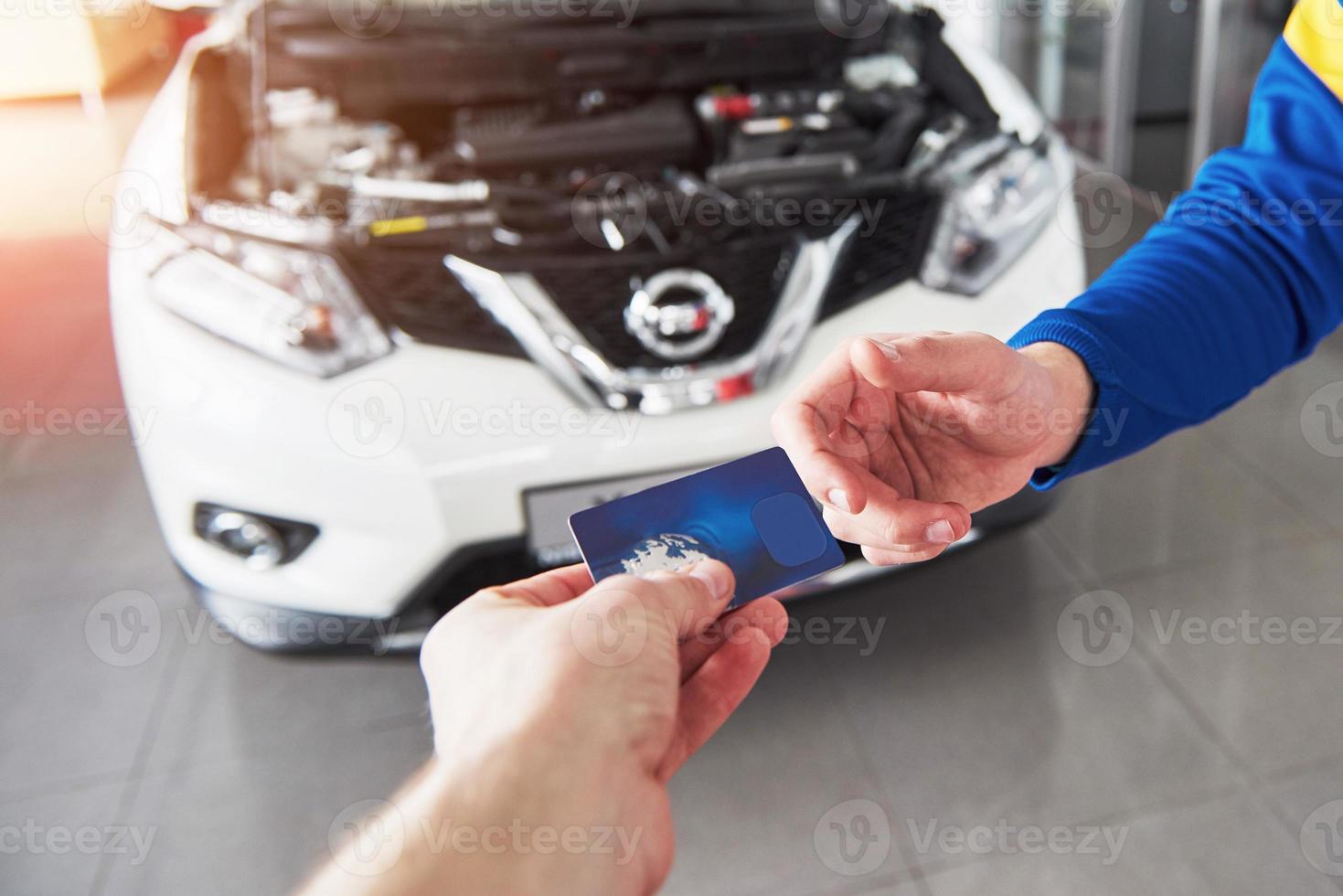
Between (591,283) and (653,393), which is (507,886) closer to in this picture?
(653,393)

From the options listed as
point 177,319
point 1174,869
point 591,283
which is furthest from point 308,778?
point 1174,869

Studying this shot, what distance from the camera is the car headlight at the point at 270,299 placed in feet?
4.08

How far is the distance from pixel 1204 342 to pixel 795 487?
39 centimetres

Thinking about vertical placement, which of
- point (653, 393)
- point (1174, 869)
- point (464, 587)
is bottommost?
point (1174, 869)

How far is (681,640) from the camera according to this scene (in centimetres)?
69

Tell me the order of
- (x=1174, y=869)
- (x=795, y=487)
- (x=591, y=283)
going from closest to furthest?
(x=795, y=487) → (x=1174, y=869) → (x=591, y=283)
